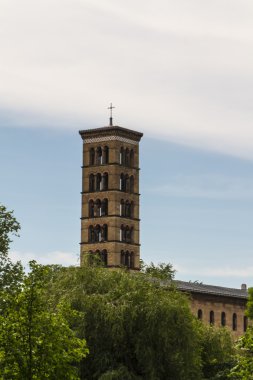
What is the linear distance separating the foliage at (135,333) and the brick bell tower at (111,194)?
6582 centimetres

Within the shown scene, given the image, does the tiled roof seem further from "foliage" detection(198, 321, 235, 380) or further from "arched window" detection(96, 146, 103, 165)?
"foliage" detection(198, 321, 235, 380)

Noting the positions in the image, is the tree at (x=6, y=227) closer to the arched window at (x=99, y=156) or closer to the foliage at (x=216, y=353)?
the foliage at (x=216, y=353)

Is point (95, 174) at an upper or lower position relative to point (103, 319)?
upper

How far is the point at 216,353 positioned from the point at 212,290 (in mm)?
63074

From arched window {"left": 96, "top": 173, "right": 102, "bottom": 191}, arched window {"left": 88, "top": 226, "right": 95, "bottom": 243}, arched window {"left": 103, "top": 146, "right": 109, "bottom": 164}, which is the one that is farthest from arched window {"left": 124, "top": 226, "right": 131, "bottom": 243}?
arched window {"left": 103, "top": 146, "right": 109, "bottom": 164}

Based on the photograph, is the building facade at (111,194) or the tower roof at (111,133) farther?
the tower roof at (111,133)

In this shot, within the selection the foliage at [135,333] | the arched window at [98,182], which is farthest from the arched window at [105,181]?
the foliage at [135,333]

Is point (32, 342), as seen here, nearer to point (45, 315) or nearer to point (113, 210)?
point (45, 315)

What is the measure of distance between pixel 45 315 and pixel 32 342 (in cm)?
140

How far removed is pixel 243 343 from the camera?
2046 inches

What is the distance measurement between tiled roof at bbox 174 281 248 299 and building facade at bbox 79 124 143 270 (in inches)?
255

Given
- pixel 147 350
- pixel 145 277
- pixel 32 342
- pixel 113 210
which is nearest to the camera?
pixel 32 342

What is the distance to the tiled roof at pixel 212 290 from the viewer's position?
140 m

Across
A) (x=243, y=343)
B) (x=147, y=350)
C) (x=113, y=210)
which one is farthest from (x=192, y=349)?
(x=113, y=210)
